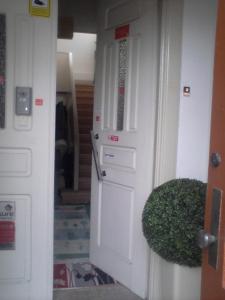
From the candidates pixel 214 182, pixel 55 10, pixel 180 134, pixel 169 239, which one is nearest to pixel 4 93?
pixel 55 10

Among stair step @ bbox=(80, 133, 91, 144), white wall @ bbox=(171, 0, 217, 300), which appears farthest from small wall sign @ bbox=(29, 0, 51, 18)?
stair step @ bbox=(80, 133, 91, 144)

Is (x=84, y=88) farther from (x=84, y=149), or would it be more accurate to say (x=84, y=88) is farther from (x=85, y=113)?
(x=84, y=149)

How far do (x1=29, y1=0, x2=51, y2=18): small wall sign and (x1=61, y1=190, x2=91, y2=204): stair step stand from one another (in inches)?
142

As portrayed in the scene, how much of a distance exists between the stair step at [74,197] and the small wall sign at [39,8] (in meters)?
3.61

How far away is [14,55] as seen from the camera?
7.82ft

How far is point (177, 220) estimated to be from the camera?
83.4 inches

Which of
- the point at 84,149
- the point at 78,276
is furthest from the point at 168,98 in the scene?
the point at 84,149

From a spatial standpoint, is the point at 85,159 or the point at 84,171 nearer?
the point at 84,171

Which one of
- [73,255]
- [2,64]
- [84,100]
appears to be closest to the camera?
[2,64]

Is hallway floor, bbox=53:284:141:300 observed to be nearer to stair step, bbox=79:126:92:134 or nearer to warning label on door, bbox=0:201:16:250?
warning label on door, bbox=0:201:16:250

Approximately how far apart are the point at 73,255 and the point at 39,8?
2.18 metres

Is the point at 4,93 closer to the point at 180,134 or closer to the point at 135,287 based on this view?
the point at 180,134

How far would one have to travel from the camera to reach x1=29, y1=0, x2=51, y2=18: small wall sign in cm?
238

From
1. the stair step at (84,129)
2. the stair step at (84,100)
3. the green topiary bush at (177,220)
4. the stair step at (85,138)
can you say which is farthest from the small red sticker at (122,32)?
the stair step at (84,100)
